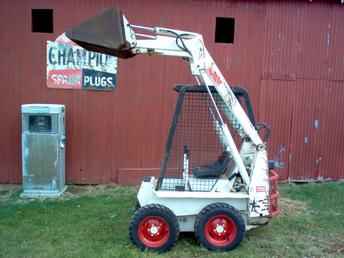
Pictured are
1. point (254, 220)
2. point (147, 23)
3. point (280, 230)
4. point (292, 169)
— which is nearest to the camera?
point (254, 220)

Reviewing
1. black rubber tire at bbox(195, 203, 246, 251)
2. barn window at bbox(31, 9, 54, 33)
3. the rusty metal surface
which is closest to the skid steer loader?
black rubber tire at bbox(195, 203, 246, 251)

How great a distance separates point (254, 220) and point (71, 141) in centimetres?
357

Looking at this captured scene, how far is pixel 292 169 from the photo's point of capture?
7312 millimetres

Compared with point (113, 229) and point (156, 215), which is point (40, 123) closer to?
point (113, 229)

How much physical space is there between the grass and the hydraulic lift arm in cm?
86

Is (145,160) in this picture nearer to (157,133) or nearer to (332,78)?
(157,133)

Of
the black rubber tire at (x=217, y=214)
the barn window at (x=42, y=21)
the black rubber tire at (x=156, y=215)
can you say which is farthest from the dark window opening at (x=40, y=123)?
the black rubber tire at (x=217, y=214)

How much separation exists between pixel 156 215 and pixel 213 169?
2.64 ft

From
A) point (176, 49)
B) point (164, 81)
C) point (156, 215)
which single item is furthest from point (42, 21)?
point (156, 215)

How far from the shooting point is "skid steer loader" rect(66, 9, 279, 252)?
4.21m

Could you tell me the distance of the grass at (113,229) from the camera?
14.1 ft

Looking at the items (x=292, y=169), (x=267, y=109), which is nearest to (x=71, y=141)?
(x=267, y=109)

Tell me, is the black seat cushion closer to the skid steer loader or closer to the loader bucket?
the skid steer loader

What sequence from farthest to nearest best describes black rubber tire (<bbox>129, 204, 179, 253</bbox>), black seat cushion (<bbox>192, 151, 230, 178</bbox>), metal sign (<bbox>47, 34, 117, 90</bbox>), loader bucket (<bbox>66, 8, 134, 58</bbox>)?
metal sign (<bbox>47, 34, 117, 90</bbox>)
black seat cushion (<bbox>192, 151, 230, 178</bbox>)
black rubber tire (<bbox>129, 204, 179, 253</bbox>)
loader bucket (<bbox>66, 8, 134, 58</bbox>)
